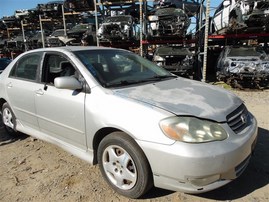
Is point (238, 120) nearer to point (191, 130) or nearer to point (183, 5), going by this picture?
point (191, 130)

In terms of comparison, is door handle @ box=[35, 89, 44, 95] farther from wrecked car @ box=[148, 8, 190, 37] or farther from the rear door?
wrecked car @ box=[148, 8, 190, 37]

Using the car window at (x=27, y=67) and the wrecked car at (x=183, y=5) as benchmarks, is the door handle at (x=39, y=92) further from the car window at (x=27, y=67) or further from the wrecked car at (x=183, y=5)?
the wrecked car at (x=183, y=5)

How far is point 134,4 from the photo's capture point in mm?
15273

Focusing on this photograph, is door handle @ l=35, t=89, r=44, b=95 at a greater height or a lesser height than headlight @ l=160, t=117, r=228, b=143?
greater

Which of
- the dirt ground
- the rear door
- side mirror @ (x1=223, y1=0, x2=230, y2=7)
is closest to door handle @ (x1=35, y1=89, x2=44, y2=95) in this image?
the rear door

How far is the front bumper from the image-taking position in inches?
85.8

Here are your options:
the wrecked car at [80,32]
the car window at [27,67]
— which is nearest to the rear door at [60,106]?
the car window at [27,67]

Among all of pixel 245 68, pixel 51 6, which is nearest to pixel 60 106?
pixel 245 68

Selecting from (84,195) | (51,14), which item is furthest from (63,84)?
(51,14)

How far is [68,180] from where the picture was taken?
3.11 m

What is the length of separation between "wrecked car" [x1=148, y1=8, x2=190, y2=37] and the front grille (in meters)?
9.07

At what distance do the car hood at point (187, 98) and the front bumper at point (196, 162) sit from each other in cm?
24

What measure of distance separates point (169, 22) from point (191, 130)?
9.82 metres

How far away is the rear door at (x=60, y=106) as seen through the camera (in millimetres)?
2941
